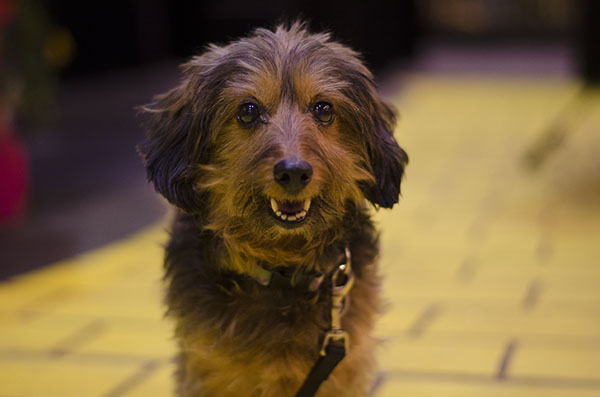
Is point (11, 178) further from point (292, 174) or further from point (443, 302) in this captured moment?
point (292, 174)

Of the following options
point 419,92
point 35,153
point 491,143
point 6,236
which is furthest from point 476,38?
point 6,236

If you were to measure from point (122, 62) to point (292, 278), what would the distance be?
12.3 meters

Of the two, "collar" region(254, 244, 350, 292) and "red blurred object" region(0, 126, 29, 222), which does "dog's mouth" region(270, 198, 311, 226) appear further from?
"red blurred object" region(0, 126, 29, 222)

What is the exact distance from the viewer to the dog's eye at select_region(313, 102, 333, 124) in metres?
2.11

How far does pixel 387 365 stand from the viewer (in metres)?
3.12

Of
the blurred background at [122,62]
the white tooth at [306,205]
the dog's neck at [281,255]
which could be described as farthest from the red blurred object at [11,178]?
the white tooth at [306,205]

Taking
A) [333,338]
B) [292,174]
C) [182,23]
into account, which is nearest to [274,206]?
[292,174]

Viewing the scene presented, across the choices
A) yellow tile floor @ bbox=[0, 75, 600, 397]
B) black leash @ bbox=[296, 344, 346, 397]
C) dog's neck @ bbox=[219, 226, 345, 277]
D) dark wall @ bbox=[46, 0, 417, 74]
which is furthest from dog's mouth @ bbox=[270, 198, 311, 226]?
dark wall @ bbox=[46, 0, 417, 74]

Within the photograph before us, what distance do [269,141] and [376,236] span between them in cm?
52

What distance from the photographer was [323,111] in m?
2.11

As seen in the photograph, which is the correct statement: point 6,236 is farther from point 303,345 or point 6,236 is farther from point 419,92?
point 419,92

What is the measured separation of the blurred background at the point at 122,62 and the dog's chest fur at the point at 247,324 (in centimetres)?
71

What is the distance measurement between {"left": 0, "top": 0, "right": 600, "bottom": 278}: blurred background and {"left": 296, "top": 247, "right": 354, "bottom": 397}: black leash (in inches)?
30.3

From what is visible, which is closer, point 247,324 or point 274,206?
point 274,206
